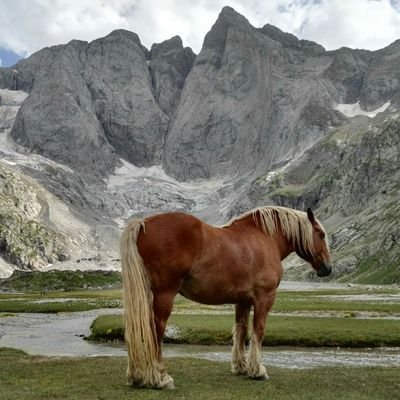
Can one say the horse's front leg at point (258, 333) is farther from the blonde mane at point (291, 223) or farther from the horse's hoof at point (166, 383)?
the horse's hoof at point (166, 383)

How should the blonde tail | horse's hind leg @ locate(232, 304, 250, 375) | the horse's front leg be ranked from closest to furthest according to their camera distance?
1. the blonde tail
2. the horse's front leg
3. horse's hind leg @ locate(232, 304, 250, 375)

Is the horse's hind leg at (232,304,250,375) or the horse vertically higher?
the horse

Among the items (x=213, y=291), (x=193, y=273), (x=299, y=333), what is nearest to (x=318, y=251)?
(x=213, y=291)

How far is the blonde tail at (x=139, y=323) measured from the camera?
15.3 meters

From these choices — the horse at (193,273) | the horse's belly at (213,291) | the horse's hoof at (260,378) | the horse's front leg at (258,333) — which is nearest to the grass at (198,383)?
the horse's hoof at (260,378)

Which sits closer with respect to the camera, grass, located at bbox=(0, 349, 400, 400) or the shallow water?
A: grass, located at bbox=(0, 349, 400, 400)

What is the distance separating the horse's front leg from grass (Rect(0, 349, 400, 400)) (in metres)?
0.44

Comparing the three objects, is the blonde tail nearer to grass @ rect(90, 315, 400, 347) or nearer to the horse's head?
the horse's head

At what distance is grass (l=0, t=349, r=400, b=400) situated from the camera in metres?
14.8

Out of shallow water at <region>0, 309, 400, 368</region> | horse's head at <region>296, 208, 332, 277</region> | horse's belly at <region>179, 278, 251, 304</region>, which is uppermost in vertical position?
horse's head at <region>296, 208, 332, 277</region>

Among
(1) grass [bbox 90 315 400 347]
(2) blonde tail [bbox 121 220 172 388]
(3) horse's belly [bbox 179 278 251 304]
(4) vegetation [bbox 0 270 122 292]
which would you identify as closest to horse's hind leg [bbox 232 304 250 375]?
(3) horse's belly [bbox 179 278 251 304]

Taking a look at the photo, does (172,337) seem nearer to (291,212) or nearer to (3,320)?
(291,212)

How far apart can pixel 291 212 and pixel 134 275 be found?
6579mm

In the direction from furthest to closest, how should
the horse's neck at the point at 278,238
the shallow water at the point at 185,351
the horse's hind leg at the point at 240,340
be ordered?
the shallow water at the point at 185,351, the horse's neck at the point at 278,238, the horse's hind leg at the point at 240,340
